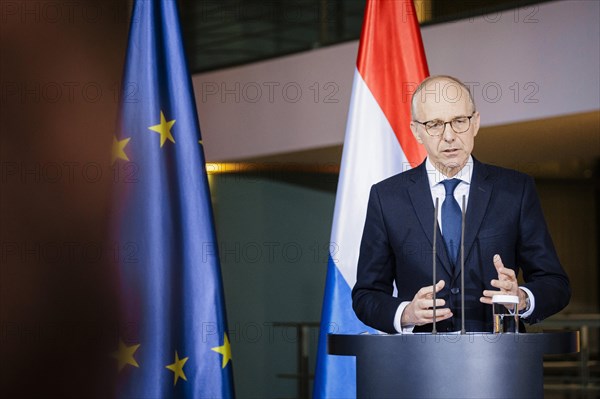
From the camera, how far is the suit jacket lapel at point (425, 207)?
A: 7.95 ft

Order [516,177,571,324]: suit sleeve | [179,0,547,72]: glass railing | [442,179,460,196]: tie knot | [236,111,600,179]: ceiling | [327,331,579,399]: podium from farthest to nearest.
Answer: [179,0,547,72]: glass railing → [236,111,600,179]: ceiling → [442,179,460,196]: tie knot → [516,177,571,324]: suit sleeve → [327,331,579,399]: podium

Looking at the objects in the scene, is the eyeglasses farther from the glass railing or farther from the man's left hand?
the glass railing

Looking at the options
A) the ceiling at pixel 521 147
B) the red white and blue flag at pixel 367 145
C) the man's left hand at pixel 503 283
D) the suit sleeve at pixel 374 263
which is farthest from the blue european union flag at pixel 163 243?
the ceiling at pixel 521 147

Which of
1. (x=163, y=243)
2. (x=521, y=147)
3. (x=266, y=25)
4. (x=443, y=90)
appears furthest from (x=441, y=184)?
(x=521, y=147)

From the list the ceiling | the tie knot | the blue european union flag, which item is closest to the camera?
the tie knot

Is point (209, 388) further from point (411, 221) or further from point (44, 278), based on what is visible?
point (411, 221)

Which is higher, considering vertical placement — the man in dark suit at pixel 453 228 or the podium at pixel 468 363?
the man in dark suit at pixel 453 228

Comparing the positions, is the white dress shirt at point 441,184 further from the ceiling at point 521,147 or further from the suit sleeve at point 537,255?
the ceiling at point 521,147

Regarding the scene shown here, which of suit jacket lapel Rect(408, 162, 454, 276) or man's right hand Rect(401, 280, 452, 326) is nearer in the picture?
man's right hand Rect(401, 280, 452, 326)

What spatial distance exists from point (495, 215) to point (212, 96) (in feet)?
12.3

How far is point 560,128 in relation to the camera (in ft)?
19.1

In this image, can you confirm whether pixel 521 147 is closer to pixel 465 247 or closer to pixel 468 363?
pixel 465 247

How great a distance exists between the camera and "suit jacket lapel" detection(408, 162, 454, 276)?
95.4 inches

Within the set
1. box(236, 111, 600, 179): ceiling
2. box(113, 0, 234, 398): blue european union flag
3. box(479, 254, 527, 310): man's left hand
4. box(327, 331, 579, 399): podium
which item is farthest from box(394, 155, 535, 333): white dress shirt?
box(236, 111, 600, 179): ceiling
